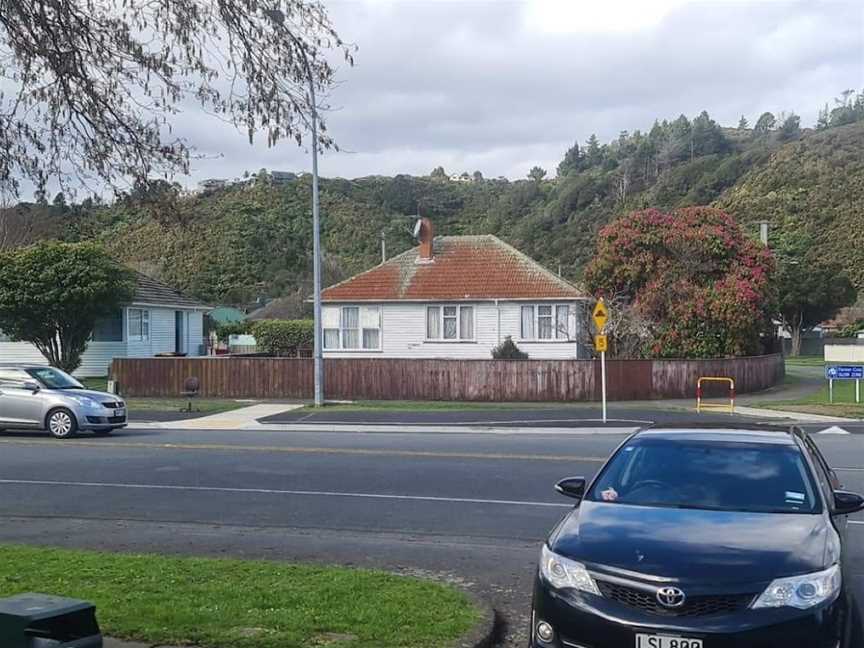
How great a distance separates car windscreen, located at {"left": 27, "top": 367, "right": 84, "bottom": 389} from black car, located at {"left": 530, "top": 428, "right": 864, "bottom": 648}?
1778 centimetres

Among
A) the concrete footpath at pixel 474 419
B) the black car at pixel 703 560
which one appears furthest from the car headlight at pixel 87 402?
the black car at pixel 703 560

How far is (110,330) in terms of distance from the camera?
133 feet

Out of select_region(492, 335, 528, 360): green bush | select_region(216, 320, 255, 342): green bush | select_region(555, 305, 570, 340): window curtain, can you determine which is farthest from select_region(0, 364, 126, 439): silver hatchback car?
select_region(216, 320, 255, 342): green bush

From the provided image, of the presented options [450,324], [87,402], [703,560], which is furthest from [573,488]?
[450,324]

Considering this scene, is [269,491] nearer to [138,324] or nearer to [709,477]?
[709,477]

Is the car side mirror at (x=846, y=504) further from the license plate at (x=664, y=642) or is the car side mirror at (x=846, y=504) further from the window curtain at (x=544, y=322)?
the window curtain at (x=544, y=322)

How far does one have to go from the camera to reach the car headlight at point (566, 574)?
18.5 ft

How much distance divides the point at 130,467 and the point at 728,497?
1209cm

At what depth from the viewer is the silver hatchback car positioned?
852 inches

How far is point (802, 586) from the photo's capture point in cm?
547

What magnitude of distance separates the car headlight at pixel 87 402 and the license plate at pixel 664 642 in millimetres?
18479

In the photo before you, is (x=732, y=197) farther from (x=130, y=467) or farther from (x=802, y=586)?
(x=802, y=586)

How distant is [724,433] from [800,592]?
2.36 meters

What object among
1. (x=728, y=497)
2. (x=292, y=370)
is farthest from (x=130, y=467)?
(x=292, y=370)
